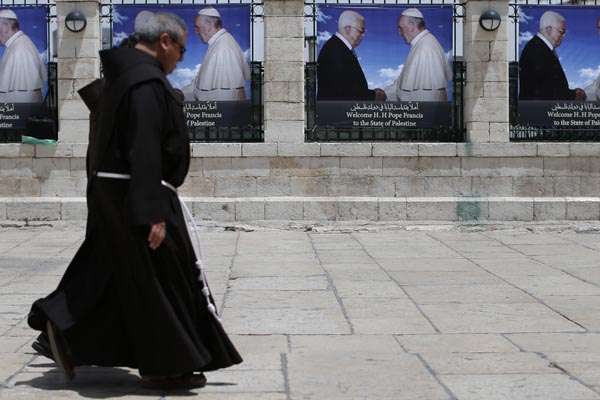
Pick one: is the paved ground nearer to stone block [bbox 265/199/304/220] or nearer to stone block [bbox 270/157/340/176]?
stone block [bbox 265/199/304/220]

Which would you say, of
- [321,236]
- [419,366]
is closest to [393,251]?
[321,236]

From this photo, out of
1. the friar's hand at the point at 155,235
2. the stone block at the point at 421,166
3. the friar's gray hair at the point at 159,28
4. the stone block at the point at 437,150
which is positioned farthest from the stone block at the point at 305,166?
the friar's hand at the point at 155,235

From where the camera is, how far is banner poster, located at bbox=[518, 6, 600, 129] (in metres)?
14.4

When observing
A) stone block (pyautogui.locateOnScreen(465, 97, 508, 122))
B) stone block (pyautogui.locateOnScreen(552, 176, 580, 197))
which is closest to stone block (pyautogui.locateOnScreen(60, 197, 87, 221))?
stone block (pyautogui.locateOnScreen(465, 97, 508, 122))

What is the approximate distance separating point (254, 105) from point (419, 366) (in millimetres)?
9069

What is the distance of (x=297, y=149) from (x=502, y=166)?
9.67 feet

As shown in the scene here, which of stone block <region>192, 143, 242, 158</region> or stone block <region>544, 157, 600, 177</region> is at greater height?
stone block <region>192, 143, 242, 158</region>

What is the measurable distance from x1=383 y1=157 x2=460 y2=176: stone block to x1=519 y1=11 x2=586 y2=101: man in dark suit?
1.48m

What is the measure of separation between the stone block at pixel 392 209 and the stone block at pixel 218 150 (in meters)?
2.16

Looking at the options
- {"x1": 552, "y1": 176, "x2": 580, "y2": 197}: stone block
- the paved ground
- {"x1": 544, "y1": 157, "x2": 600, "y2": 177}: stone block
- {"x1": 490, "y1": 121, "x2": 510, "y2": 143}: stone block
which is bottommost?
the paved ground

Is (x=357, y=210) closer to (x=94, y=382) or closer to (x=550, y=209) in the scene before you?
(x=550, y=209)

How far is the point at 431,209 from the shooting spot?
1398cm

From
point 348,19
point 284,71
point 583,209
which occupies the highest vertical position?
point 348,19

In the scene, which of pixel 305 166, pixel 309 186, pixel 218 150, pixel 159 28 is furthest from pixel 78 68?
pixel 159 28
